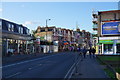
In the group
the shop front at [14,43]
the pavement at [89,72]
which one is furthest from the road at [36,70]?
the shop front at [14,43]

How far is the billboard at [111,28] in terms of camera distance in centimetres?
5288

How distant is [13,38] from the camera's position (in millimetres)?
42688

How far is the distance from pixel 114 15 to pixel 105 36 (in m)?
7.60

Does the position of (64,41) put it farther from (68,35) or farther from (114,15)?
(114,15)

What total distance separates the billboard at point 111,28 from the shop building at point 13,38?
1923 centimetres

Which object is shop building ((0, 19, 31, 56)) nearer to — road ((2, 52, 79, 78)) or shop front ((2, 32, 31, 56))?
shop front ((2, 32, 31, 56))

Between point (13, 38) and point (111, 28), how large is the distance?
24.8 meters

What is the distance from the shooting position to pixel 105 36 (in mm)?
55312

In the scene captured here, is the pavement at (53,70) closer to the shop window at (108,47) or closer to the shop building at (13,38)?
the shop building at (13,38)

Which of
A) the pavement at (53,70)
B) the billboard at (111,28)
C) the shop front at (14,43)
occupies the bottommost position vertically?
the pavement at (53,70)

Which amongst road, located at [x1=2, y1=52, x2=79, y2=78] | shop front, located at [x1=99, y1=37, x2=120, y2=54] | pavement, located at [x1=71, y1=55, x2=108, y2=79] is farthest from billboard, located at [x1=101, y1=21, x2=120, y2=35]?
pavement, located at [x1=71, y1=55, x2=108, y2=79]

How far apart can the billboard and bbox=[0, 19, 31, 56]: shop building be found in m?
19.2

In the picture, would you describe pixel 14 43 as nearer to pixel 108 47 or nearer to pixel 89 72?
pixel 108 47

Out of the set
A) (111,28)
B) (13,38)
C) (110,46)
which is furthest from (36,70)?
(110,46)
